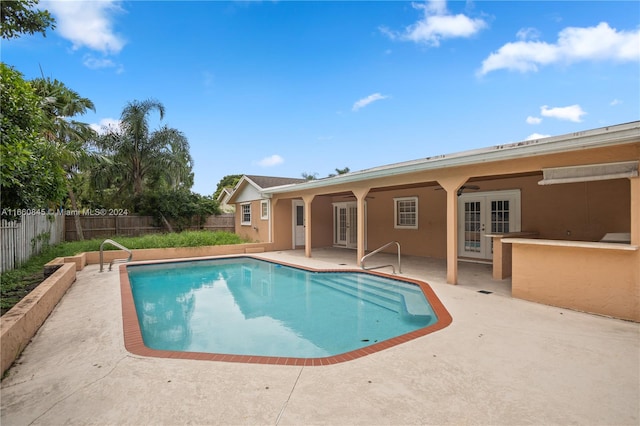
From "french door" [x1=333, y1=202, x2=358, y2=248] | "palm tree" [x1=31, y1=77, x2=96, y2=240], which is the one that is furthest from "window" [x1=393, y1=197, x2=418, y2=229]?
"palm tree" [x1=31, y1=77, x2=96, y2=240]

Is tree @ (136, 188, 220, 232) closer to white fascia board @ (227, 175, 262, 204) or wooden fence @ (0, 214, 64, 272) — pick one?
white fascia board @ (227, 175, 262, 204)

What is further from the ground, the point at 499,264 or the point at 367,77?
the point at 367,77

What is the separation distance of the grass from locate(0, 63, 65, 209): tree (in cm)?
254

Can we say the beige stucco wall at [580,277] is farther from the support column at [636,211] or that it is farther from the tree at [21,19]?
the tree at [21,19]

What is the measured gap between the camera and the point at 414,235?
1340cm

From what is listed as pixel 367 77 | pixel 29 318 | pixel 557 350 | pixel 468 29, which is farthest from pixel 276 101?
pixel 557 350

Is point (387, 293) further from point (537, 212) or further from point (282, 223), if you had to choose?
point (282, 223)

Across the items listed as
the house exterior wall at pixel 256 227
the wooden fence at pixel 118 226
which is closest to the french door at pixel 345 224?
the house exterior wall at pixel 256 227

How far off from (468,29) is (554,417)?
14.4 metres

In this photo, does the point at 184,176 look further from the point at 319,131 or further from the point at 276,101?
the point at 319,131

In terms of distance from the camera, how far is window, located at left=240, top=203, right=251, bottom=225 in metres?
19.3

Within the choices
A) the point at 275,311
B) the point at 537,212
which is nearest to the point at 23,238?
the point at 275,311

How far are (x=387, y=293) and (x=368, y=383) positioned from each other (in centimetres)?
496

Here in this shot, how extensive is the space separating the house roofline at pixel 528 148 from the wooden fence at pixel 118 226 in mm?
14889
